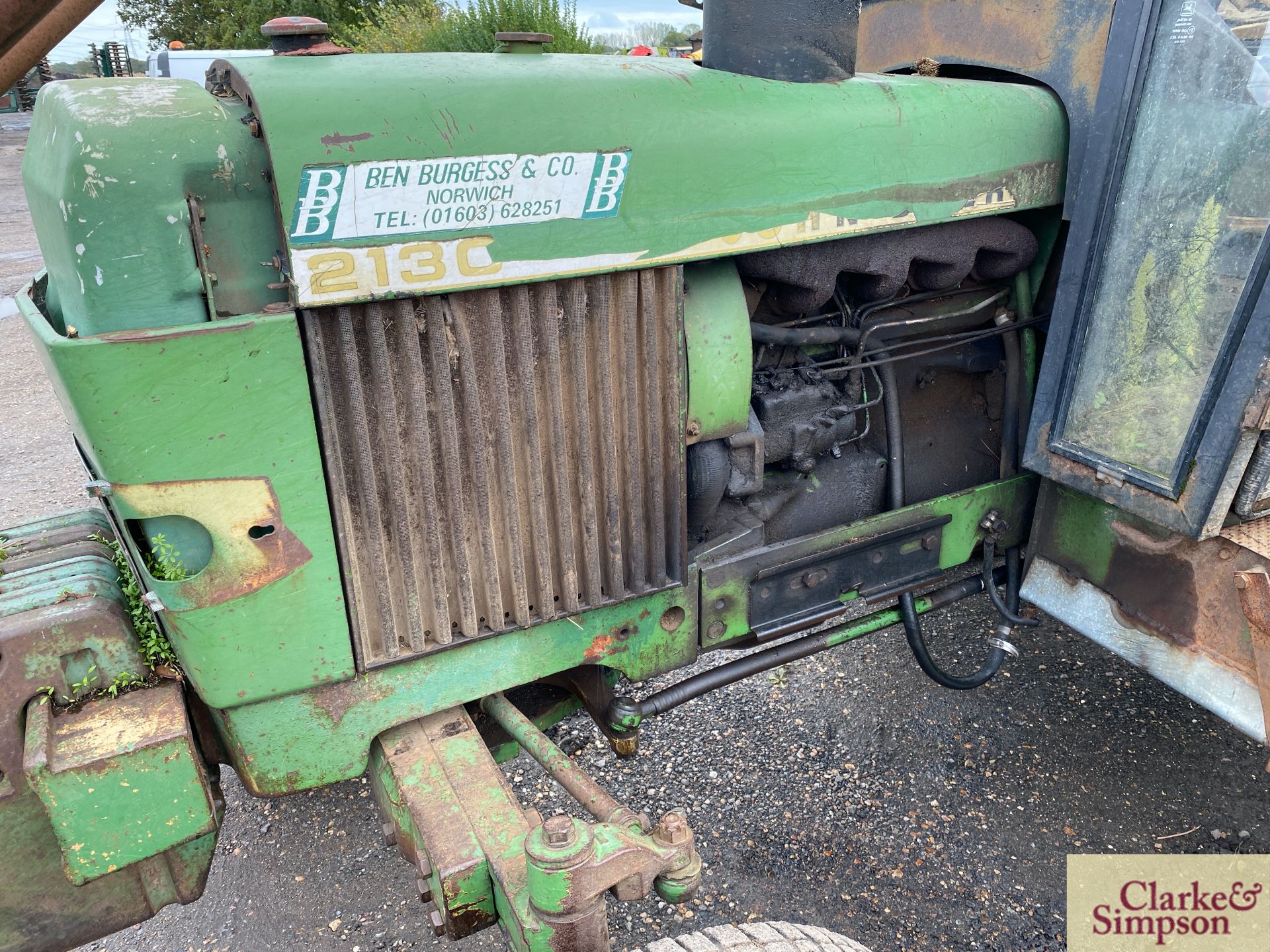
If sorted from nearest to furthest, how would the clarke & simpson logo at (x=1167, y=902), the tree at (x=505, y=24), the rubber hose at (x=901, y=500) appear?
the clarke & simpson logo at (x=1167, y=902) < the rubber hose at (x=901, y=500) < the tree at (x=505, y=24)

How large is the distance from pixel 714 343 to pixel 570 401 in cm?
31

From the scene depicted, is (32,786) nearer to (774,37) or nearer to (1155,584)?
(774,37)

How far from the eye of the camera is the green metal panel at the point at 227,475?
124 centimetres

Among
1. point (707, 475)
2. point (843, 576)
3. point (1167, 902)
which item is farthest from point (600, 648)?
point (1167, 902)

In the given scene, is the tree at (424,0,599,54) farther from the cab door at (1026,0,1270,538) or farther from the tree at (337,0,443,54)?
the cab door at (1026,0,1270,538)

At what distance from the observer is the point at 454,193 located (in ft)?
4.44

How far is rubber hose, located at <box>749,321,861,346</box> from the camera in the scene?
1.90m

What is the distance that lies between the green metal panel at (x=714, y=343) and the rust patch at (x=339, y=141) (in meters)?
0.65

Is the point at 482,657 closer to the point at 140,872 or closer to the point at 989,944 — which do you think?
the point at 140,872

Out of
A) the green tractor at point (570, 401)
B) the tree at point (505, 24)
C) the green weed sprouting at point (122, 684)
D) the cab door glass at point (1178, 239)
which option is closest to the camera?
the green tractor at point (570, 401)

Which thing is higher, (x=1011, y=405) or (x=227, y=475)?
(x=227, y=475)

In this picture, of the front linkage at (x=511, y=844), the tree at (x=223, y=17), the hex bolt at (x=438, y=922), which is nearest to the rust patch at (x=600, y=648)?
the front linkage at (x=511, y=844)

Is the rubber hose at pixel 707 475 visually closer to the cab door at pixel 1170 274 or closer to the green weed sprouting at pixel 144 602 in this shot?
the cab door at pixel 1170 274

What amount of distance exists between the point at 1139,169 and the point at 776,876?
1740 mm
